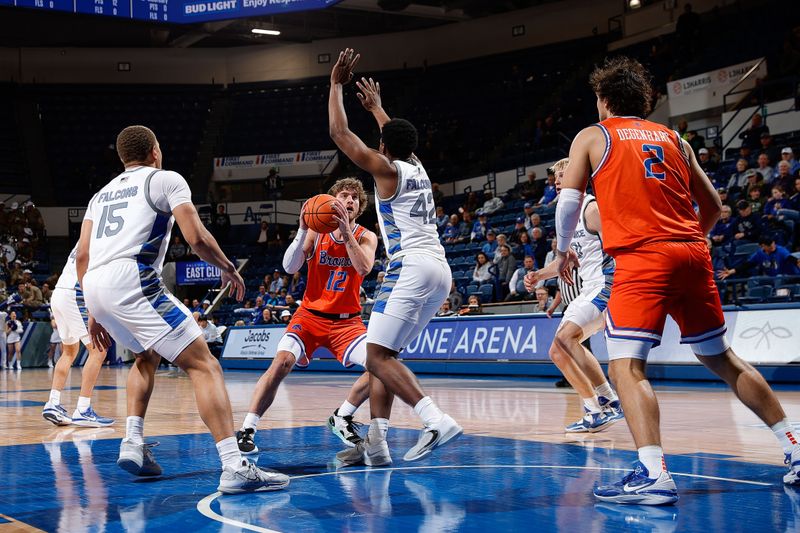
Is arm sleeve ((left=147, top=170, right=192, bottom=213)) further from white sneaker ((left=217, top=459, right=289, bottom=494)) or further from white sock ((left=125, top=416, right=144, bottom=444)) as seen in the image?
white sneaker ((left=217, top=459, right=289, bottom=494))

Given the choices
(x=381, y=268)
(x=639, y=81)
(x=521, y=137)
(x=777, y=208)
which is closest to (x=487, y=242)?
(x=381, y=268)

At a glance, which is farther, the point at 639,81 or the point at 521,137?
the point at 521,137

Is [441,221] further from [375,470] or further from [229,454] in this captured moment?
[229,454]

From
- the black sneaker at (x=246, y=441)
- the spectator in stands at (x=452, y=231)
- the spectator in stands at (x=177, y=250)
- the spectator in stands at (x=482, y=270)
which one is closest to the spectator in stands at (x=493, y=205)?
the spectator in stands at (x=452, y=231)

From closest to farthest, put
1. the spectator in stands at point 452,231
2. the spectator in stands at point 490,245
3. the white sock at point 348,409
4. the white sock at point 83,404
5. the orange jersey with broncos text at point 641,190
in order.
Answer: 1. the orange jersey with broncos text at point 641,190
2. the white sock at point 348,409
3. the white sock at point 83,404
4. the spectator in stands at point 490,245
5. the spectator in stands at point 452,231

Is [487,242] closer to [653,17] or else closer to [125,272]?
[653,17]

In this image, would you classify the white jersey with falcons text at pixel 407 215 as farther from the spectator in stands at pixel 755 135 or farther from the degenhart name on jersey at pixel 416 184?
the spectator in stands at pixel 755 135

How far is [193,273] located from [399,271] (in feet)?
73.7

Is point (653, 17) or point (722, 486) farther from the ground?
point (653, 17)

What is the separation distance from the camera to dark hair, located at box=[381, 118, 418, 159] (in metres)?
5.02

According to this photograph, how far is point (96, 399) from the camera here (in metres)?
10.8

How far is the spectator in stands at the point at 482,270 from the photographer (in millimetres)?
16578

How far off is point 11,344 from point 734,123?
17.5 meters

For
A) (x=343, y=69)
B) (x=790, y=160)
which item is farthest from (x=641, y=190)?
(x=790, y=160)
